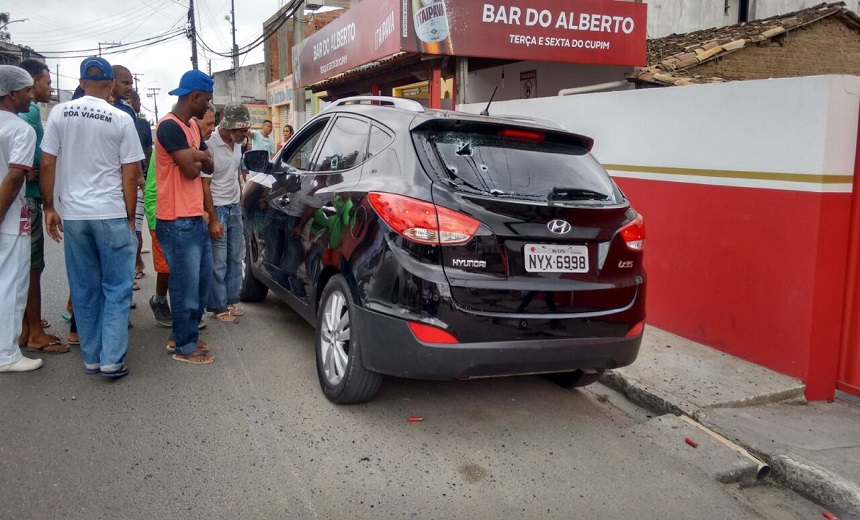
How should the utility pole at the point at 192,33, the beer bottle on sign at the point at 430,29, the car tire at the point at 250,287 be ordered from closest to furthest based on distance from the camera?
the car tire at the point at 250,287 < the beer bottle on sign at the point at 430,29 < the utility pole at the point at 192,33

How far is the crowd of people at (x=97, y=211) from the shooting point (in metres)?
4.08

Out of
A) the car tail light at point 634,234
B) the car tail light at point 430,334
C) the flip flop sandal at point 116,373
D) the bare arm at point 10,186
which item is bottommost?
the flip flop sandal at point 116,373

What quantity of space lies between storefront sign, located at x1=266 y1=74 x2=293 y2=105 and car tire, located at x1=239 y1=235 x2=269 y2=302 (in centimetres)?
2090

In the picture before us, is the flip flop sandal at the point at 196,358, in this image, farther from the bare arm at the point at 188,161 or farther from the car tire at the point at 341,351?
the bare arm at the point at 188,161

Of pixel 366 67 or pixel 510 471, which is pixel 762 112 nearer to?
pixel 510 471

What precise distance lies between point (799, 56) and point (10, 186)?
500 inches

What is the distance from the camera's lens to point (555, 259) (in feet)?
11.3

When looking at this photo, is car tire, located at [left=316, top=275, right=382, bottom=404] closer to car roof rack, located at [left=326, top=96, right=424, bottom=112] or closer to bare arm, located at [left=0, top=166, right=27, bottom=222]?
car roof rack, located at [left=326, top=96, right=424, bottom=112]

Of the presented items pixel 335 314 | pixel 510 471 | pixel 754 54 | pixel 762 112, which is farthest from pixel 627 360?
pixel 754 54

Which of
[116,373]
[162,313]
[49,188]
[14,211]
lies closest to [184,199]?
[49,188]

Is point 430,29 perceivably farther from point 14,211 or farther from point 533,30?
point 14,211

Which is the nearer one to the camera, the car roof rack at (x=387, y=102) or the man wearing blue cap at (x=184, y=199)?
the car roof rack at (x=387, y=102)

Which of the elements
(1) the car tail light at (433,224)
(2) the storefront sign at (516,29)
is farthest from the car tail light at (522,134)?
(2) the storefront sign at (516,29)

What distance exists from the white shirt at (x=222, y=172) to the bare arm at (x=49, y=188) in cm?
126
